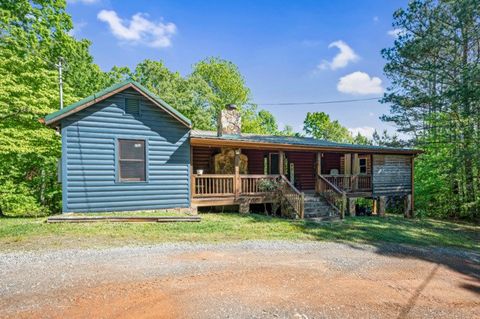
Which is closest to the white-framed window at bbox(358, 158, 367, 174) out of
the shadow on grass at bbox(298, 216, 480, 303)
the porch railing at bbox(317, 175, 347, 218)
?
the porch railing at bbox(317, 175, 347, 218)

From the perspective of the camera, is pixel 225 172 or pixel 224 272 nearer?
pixel 224 272

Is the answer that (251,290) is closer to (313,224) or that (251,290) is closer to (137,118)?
(313,224)

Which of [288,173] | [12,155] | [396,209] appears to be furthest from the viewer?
[396,209]

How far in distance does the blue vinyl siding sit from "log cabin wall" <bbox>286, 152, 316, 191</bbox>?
7277mm

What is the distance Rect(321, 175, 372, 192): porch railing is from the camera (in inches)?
569

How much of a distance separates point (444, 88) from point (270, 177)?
13.9 metres

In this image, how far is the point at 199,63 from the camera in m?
35.3

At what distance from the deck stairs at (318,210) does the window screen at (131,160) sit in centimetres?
692

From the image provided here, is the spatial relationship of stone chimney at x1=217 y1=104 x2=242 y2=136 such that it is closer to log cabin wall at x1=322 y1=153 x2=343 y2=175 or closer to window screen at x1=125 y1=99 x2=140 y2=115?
window screen at x1=125 y1=99 x2=140 y2=115

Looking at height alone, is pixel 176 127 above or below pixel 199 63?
below

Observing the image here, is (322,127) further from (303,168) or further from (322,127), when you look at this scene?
(303,168)

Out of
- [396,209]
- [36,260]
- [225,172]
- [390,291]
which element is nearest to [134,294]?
[36,260]

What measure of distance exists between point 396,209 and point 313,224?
43.4ft

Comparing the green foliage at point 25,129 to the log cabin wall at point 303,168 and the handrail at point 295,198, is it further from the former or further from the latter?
the log cabin wall at point 303,168
